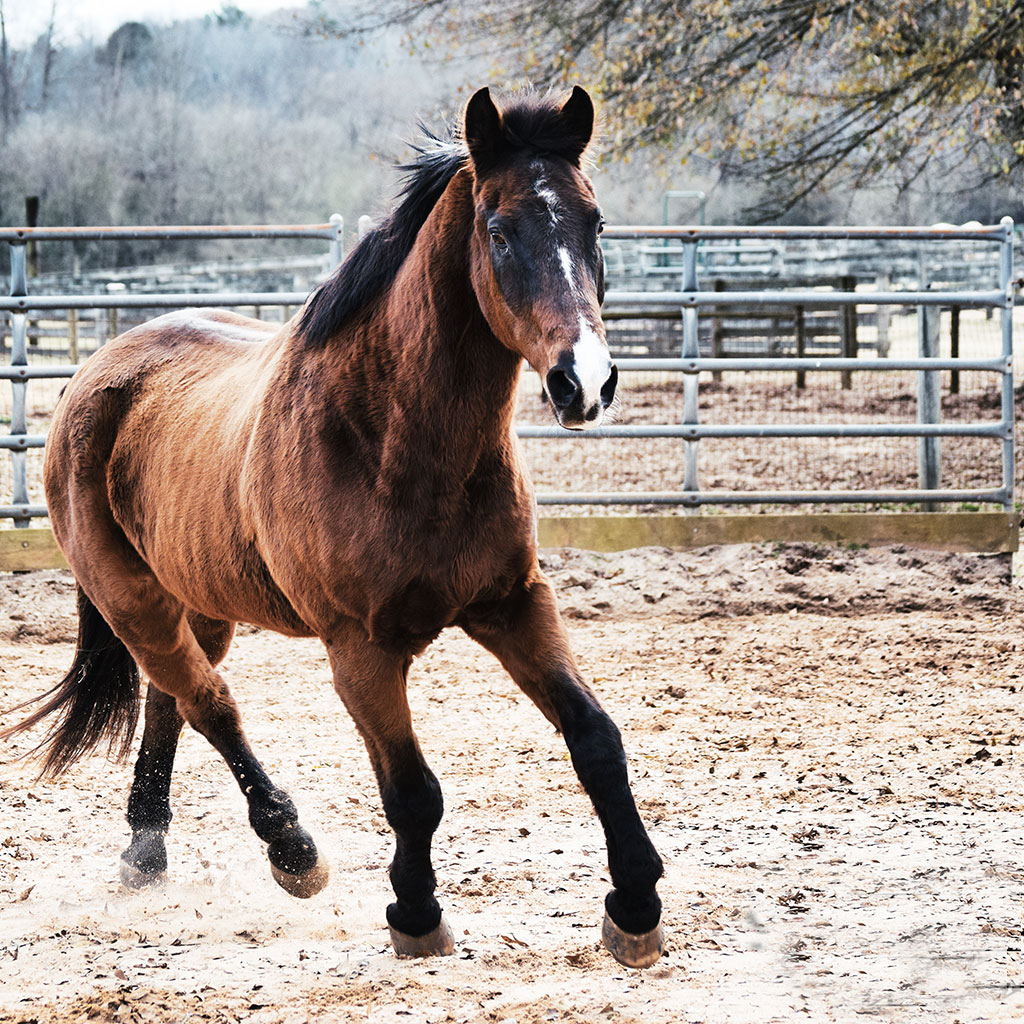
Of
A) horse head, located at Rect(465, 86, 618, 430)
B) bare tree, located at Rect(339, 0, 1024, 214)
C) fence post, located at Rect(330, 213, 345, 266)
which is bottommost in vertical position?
horse head, located at Rect(465, 86, 618, 430)

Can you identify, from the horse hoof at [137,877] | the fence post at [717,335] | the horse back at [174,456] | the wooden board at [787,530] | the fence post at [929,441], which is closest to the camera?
the horse back at [174,456]

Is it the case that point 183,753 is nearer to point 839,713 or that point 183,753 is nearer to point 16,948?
point 16,948

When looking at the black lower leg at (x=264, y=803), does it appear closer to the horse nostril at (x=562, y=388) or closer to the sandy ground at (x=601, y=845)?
the sandy ground at (x=601, y=845)

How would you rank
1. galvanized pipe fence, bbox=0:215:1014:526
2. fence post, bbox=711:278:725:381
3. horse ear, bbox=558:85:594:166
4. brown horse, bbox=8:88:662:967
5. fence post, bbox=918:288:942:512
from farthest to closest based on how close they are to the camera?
fence post, bbox=711:278:725:381, fence post, bbox=918:288:942:512, galvanized pipe fence, bbox=0:215:1014:526, horse ear, bbox=558:85:594:166, brown horse, bbox=8:88:662:967

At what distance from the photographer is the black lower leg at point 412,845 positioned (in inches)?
107

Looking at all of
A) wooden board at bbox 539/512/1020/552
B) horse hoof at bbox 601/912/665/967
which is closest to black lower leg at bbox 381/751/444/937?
horse hoof at bbox 601/912/665/967

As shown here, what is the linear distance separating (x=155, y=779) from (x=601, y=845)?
143cm

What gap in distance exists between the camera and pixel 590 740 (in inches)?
101

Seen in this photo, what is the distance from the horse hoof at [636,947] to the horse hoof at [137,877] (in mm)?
1588

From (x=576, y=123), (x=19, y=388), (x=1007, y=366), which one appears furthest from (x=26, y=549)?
(x=1007, y=366)

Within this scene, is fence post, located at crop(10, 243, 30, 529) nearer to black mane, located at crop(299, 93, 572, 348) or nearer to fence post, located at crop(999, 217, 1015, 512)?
black mane, located at crop(299, 93, 572, 348)

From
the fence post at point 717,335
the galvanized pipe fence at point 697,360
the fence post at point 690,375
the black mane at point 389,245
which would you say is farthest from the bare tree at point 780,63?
the black mane at point 389,245

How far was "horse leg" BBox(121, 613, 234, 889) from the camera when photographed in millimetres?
3451

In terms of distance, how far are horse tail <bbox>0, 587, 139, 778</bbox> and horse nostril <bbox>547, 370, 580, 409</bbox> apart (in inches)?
93.1
